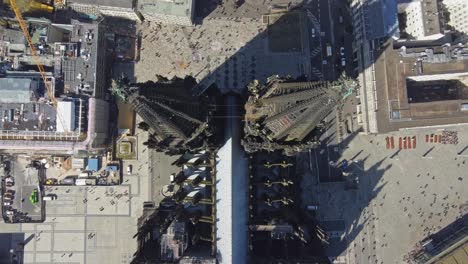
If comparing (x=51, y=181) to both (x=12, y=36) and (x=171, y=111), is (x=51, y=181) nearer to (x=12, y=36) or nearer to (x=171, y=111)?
(x=12, y=36)

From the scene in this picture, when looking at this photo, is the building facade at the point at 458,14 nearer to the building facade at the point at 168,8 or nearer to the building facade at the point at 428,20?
the building facade at the point at 428,20

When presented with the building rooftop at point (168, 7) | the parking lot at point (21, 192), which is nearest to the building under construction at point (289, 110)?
the building rooftop at point (168, 7)

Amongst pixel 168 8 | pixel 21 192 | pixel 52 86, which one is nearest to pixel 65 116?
pixel 52 86

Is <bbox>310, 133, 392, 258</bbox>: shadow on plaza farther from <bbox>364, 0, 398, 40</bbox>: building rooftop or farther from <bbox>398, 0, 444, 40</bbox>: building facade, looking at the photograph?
<bbox>398, 0, 444, 40</bbox>: building facade

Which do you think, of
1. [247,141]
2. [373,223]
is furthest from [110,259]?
[373,223]

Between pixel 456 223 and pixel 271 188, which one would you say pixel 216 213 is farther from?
pixel 456 223
